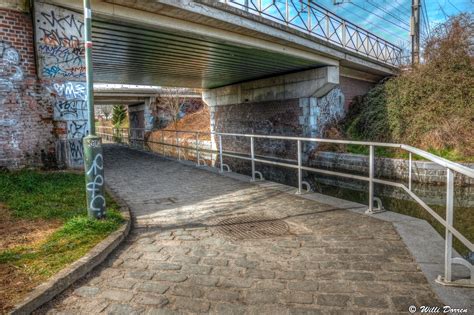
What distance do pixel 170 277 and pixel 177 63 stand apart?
39.6 ft

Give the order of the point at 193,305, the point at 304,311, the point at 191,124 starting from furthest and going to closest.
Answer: the point at 191,124 < the point at 193,305 < the point at 304,311

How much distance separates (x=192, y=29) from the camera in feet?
31.5

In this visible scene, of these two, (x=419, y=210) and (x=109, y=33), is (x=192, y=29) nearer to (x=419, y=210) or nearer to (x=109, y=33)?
(x=109, y=33)

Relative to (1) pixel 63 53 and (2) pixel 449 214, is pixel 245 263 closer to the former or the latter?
(2) pixel 449 214

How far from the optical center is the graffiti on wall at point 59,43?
7215mm

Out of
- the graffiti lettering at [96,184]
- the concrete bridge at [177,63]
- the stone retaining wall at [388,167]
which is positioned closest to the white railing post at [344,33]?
the concrete bridge at [177,63]

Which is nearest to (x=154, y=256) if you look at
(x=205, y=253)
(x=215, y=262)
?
(x=205, y=253)

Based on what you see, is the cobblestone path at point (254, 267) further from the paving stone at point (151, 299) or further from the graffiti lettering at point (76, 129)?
the graffiti lettering at point (76, 129)

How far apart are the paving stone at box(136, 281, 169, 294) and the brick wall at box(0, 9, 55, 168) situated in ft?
18.0

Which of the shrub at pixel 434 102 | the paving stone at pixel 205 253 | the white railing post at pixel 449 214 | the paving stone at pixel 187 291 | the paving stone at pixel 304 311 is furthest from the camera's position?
the shrub at pixel 434 102

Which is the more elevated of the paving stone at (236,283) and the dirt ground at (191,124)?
the dirt ground at (191,124)

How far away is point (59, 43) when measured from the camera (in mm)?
7453

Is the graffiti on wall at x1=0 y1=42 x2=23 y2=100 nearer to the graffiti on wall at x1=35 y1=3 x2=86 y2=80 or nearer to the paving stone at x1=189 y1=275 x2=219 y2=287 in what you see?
the graffiti on wall at x1=35 y1=3 x2=86 y2=80

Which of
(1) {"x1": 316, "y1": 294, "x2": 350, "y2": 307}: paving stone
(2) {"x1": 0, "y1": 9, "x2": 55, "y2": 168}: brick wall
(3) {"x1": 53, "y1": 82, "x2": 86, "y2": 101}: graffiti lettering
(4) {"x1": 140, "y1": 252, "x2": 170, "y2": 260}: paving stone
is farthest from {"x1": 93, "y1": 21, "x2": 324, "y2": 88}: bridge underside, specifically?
(1) {"x1": 316, "y1": 294, "x2": 350, "y2": 307}: paving stone
